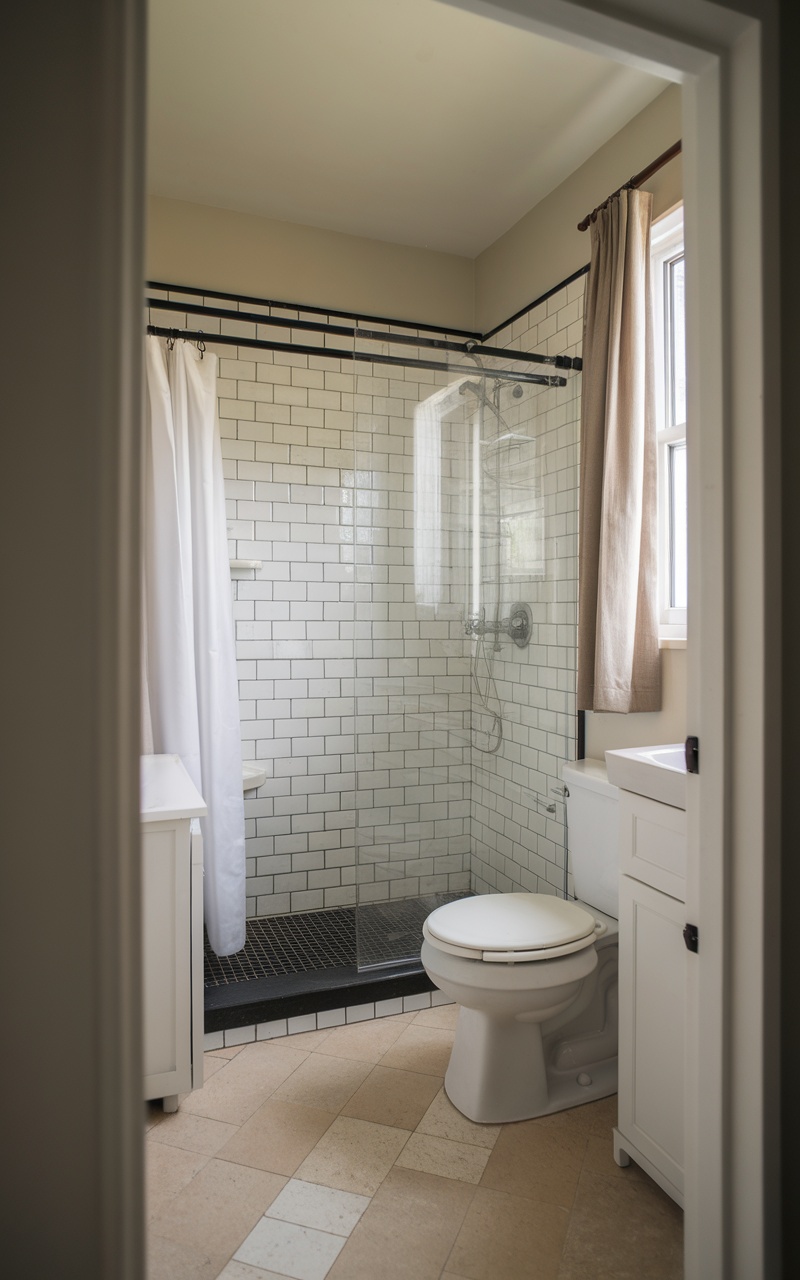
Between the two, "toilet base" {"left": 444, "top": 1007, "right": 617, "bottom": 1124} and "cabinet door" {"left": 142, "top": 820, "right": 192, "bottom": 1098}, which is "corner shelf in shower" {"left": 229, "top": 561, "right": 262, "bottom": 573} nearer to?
"cabinet door" {"left": 142, "top": 820, "right": 192, "bottom": 1098}

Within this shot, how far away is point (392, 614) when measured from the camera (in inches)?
102

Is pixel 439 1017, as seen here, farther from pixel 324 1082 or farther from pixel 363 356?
pixel 363 356

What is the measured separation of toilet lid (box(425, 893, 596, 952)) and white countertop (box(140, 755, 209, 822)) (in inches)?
27.5

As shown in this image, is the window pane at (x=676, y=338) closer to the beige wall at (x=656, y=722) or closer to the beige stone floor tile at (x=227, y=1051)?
the beige wall at (x=656, y=722)

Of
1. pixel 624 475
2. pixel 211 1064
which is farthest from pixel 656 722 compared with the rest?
pixel 211 1064

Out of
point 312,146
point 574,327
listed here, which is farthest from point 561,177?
point 312,146

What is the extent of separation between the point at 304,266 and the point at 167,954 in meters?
2.64

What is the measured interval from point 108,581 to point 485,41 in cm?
220

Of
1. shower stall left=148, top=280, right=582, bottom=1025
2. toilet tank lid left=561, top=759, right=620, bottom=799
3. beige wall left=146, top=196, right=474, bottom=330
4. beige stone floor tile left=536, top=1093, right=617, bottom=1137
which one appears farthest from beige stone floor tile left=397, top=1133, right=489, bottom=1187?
beige wall left=146, top=196, right=474, bottom=330

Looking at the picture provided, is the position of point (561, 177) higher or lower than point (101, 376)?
higher

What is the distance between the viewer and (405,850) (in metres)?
2.65

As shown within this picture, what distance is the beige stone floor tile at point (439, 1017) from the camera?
2441 millimetres

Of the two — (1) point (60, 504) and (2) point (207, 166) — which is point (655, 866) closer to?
(1) point (60, 504)

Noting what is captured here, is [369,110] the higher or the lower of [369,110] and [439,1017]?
the higher
